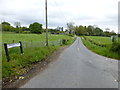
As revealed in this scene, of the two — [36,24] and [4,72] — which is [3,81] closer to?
[4,72]

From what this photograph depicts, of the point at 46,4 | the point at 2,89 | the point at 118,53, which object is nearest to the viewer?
the point at 2,89

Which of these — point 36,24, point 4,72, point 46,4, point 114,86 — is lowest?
point 114,86

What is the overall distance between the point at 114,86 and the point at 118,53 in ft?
22.7

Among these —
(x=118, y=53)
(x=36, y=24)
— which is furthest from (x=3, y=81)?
(x=36, y=24)

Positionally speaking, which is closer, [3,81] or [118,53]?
[3,81]

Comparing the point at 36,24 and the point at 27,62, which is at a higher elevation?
the point at 36,24

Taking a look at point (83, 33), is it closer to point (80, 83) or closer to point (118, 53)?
point (118, 53)

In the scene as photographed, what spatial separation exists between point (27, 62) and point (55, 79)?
9.57 feet

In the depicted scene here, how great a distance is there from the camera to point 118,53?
944 centimetres

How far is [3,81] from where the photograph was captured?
392 cm

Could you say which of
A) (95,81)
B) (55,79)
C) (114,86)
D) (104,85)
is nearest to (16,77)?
A: (55,79)

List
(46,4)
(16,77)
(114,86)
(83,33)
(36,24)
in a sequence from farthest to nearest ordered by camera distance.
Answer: (83,33) < (36,24) < (46,4) < (16,77) < (114,86)

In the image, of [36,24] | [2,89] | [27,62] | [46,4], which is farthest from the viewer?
[36,24]

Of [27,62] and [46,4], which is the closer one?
[27,62]
